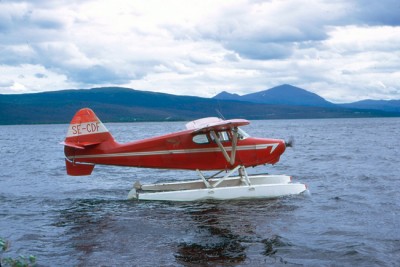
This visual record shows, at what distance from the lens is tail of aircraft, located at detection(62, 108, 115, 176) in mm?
16812

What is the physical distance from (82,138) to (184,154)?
11.7 ft

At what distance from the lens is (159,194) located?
54.4ft

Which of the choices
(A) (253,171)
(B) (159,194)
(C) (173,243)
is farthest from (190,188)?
(A) (253,171)

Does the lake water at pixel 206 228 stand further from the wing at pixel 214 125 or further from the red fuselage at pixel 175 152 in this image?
the wing at pixel 214 125

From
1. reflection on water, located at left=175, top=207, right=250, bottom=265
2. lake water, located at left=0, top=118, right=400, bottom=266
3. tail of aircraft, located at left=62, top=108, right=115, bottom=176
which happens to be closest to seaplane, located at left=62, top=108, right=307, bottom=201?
tail of aircraft, located at left=62, top=108, right=115, bottom=176

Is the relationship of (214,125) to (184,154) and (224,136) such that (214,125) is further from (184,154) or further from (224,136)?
(184,154)

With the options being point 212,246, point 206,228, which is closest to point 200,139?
point 206,228

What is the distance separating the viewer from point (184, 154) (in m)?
16.9

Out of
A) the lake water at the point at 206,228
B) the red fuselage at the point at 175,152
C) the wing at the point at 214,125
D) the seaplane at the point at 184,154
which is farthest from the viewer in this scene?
the red fuselage at the point at 175,152

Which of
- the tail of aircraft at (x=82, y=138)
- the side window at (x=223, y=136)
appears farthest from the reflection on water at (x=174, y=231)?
the side window at (x=223, y=136)

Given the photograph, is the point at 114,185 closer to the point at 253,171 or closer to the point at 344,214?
the point at 253,171

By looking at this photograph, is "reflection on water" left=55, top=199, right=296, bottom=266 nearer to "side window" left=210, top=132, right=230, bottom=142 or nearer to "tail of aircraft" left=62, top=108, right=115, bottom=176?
"tail of aircraft" left=62, top=108, right=115, bottom=176

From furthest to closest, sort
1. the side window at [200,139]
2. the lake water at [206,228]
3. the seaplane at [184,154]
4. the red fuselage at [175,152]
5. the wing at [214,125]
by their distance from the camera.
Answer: the side window at [200,139]
the red fuselage at [175,152]
the seaplane at [184,154]
the wing at [214,125]
the lake water at [206,228]

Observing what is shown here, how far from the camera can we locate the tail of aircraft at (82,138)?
1681cm
